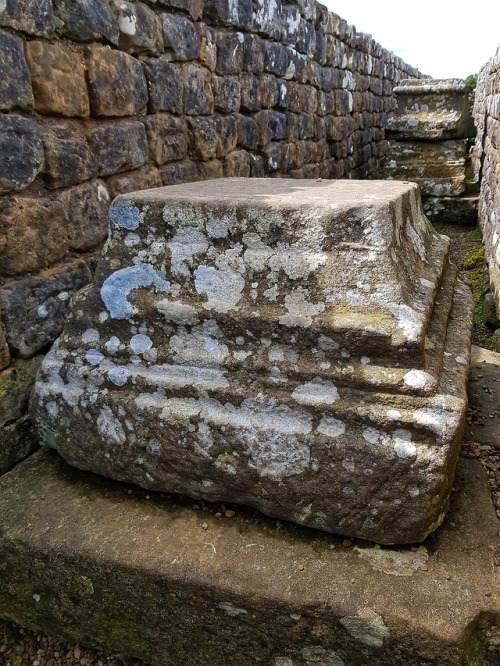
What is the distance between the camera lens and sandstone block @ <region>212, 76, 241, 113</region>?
11.9 ft

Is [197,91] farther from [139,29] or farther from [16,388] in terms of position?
[16,388]

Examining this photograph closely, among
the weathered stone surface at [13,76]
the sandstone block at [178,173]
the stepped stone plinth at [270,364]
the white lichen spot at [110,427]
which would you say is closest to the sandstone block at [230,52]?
the sandstone block at [178,173]

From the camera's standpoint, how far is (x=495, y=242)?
12.4 feet

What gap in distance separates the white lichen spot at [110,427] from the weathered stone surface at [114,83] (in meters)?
1.43

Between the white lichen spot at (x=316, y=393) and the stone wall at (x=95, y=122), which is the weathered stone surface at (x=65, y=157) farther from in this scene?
the white lichen spot at (x=316, y=393)

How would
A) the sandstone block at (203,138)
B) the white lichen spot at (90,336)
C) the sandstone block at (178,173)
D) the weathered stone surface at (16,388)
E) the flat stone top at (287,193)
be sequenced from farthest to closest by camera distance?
the sandstone block at (203,138) < the sandstone block at (178,173) < the weathered stone surface at (16,388) < the white lichen spot at (90,336) < the flat stone top at (287,193)

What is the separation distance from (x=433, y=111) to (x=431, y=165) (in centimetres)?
84

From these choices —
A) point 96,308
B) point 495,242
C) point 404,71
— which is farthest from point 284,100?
point 404,71

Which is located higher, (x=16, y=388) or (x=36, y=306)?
(x=36, y=306)

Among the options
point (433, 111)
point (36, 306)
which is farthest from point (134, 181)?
point (433, 111)

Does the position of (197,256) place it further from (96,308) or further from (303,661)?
(303,661)

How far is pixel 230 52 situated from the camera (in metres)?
3.77

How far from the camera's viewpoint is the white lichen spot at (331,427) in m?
1.46

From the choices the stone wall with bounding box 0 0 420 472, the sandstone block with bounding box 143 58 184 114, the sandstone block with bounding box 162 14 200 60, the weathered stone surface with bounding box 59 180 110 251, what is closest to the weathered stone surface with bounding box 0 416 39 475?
the stone wall with bounding box 0 0 420 472
